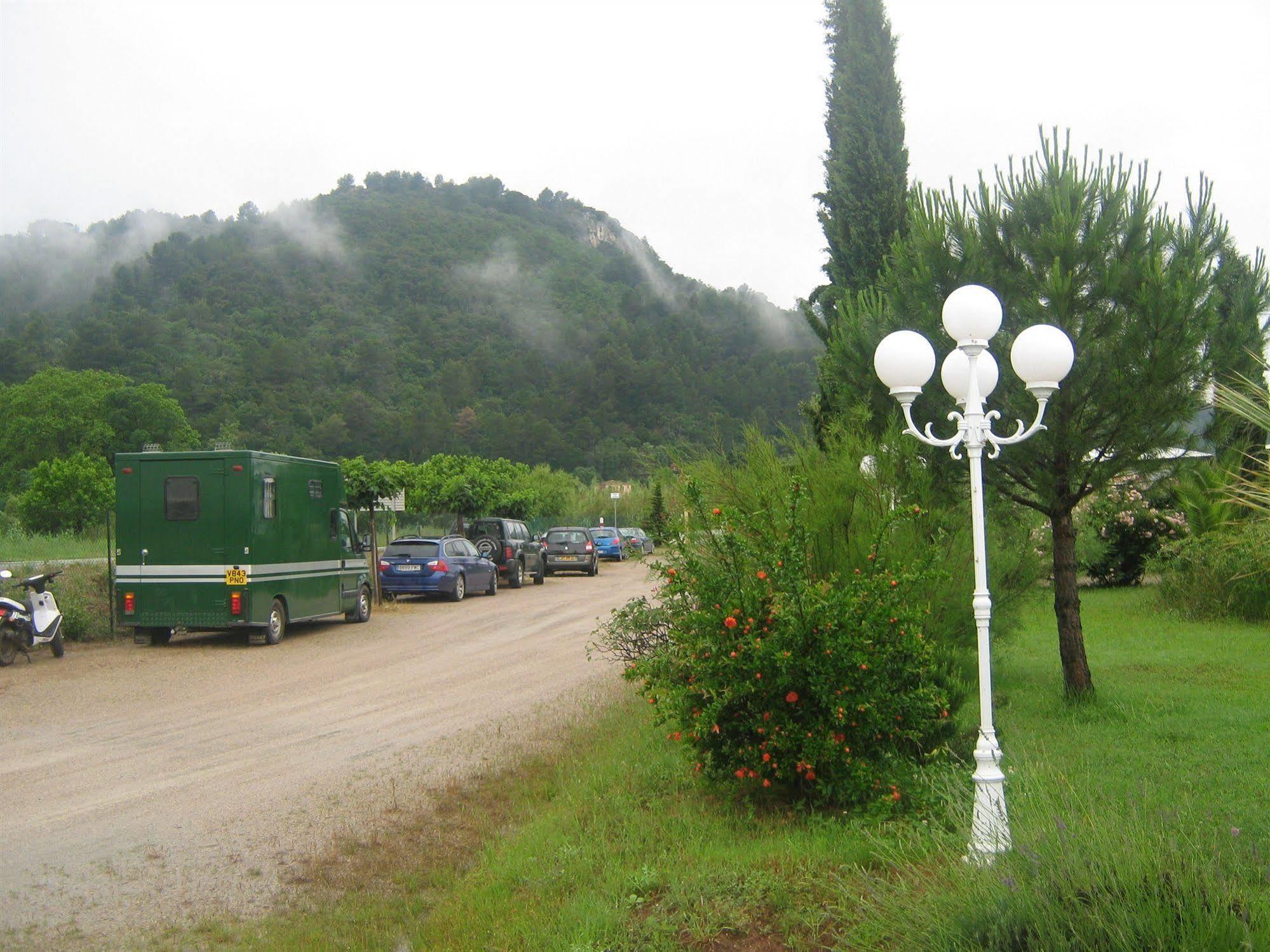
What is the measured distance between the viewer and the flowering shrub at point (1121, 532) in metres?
19.3

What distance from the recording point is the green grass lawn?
3.51 m

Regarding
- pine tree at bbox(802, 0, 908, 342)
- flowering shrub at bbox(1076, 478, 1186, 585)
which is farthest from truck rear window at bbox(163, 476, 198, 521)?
flowering shrub at bbox(1076, 478, 1186, 585)

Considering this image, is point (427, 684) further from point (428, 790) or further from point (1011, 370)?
point (1011, 370)

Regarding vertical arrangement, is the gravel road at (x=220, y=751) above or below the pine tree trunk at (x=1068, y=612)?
below

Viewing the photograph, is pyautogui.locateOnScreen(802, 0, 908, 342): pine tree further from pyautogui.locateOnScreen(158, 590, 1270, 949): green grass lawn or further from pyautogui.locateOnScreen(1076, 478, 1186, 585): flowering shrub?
pyautogui.locateOnScreen(158, 590, 1270, 949): green grass lawn

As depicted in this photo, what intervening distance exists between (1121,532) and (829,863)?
1850cm

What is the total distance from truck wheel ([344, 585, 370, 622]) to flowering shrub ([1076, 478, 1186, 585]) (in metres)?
12.1

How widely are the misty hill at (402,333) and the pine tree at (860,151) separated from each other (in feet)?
75.7

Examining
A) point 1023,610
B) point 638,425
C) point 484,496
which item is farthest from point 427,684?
point 638,425

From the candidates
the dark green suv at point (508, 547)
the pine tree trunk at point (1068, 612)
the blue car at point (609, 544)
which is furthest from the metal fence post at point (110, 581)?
the blue car at point (609, 544)

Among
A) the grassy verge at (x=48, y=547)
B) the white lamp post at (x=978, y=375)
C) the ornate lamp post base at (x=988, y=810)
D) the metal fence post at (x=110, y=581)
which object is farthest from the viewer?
the grassy verge at (x=48, y=547)

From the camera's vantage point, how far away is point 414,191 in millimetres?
112250

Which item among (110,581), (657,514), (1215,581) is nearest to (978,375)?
(657,514)

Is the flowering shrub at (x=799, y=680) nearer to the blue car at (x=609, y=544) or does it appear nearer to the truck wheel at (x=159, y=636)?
the truck wheel at (x=159, y=636)
